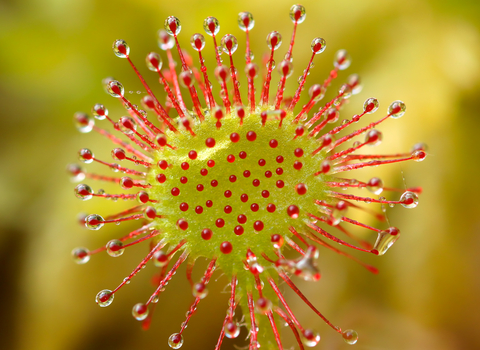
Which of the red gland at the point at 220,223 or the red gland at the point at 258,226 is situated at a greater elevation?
the red gland at the point at 220,223

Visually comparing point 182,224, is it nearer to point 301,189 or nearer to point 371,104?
point 301,189

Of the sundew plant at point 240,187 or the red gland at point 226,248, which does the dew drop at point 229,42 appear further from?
the red gland at point 226,248

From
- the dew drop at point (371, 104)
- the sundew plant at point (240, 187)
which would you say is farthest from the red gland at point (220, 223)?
the dew drop at point (371, 104)

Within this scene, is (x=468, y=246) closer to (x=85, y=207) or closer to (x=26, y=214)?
(x=85, y=207)

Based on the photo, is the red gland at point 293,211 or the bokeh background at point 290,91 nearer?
the red gland at point 293,211

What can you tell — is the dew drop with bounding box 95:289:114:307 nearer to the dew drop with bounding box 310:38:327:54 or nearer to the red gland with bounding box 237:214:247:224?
the red gland with bounding box 237:214:247:224

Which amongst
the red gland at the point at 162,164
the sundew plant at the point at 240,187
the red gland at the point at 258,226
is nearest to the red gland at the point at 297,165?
the sundew plant at the point at 240,187

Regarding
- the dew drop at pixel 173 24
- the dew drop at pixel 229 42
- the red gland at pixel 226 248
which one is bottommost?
the red gland at pixel 226 248

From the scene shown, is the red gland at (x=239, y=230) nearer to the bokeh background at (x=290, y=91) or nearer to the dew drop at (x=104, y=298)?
the dew drop at (x=104, y=298)

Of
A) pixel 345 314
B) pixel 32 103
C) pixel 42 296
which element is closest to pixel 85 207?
pixel 42 296
